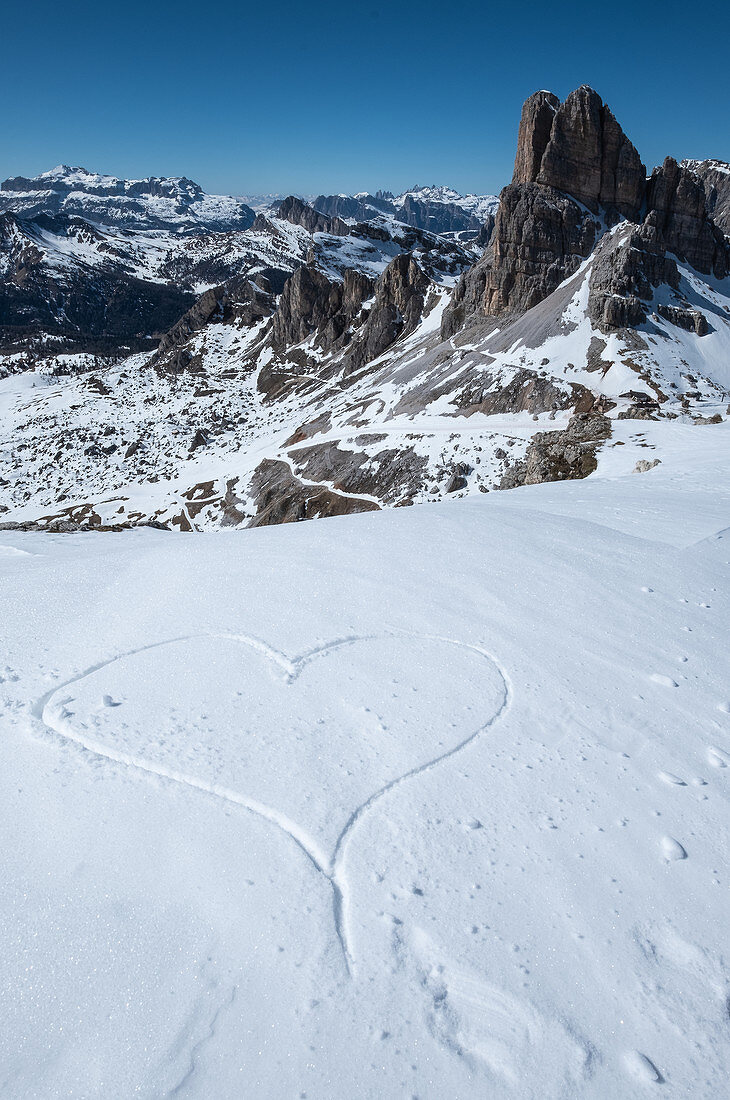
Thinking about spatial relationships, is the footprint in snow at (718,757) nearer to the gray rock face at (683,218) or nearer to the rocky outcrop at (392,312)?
the gray rock face at (683,218)

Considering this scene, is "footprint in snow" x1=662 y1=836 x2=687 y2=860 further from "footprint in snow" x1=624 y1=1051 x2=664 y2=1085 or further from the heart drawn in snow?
the heart drawn in snow

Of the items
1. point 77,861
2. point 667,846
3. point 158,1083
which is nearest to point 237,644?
point 77,861

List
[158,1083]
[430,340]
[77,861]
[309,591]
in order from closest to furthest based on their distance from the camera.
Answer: [158,1083]
[77,861]
[309,591]
[430,340]

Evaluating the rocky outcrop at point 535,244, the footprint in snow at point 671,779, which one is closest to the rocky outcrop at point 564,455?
the footprint in snow at point 671,779

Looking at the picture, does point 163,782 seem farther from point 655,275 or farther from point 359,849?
point 655,275

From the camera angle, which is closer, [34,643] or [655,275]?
[34,643]

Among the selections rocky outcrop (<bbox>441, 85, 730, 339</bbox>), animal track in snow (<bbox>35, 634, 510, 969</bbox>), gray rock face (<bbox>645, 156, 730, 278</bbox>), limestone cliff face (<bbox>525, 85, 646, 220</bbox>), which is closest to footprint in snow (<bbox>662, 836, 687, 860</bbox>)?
animal track in snow (<bbox>35, 634, 510, 969</bbox>)
